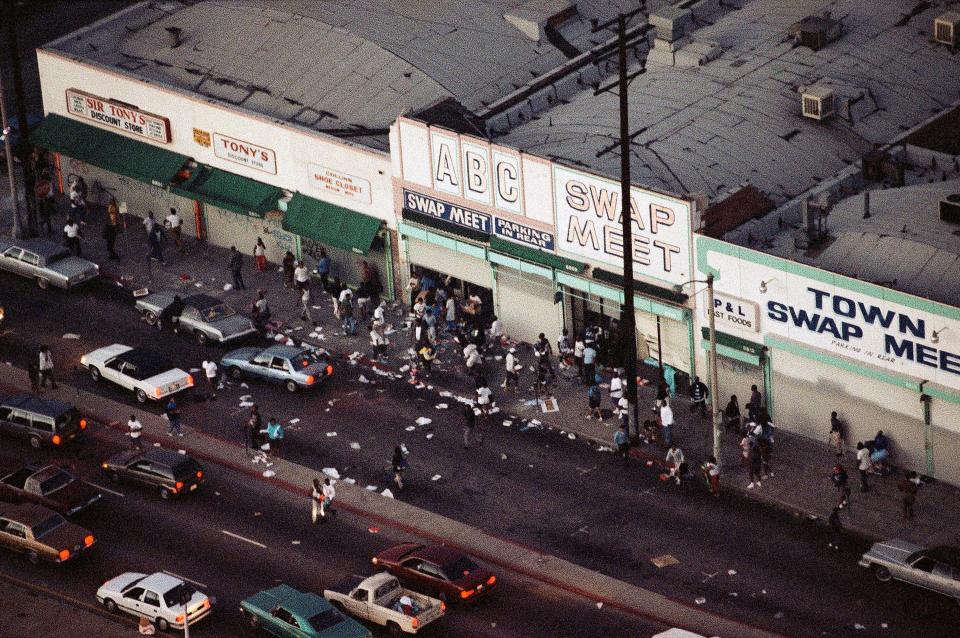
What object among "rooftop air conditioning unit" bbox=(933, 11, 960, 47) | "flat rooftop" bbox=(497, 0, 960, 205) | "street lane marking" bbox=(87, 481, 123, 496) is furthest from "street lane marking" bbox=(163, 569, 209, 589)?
"rooftop air conditioning unit" bbox=(933, 11, 960, 47)

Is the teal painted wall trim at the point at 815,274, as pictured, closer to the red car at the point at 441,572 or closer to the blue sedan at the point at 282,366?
the red car at the point at 441,572

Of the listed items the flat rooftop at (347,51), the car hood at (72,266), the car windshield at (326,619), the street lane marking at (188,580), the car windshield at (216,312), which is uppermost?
the flat rooftop at (347,51)

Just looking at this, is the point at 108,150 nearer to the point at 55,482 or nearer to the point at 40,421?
the point at 40,421

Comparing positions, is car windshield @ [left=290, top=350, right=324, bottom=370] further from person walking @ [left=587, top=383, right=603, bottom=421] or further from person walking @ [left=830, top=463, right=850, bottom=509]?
person walking @ [left=830, top=463, right=850, bottom=509]

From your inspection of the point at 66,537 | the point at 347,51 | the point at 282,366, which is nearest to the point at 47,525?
the point at 66,537

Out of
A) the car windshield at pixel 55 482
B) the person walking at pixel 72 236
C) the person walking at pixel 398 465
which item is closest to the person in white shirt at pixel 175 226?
the person walking at pixel 72 236

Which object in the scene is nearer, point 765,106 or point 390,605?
point 390,605
